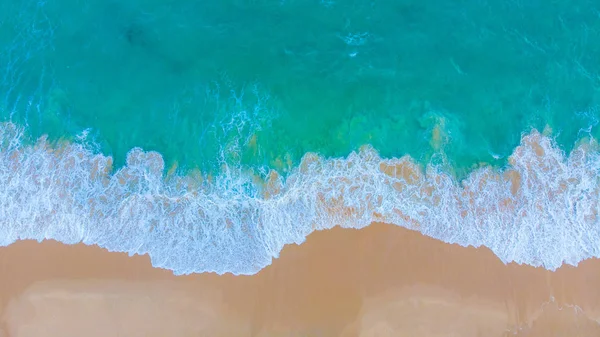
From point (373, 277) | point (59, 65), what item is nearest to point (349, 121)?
point (373, 277)

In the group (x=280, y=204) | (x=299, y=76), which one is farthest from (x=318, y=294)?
(x=299, y=76)

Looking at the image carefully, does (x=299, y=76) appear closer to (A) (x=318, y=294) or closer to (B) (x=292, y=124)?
(B) (x=292, y=124)

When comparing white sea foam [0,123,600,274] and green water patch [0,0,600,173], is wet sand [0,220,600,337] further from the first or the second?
green water patch [0,0,600,173]

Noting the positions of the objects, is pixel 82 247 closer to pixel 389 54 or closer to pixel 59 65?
pixel 59 65

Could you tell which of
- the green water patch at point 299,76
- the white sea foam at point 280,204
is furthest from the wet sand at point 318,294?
the green water patch at point 299,76

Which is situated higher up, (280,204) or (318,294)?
(280,204)

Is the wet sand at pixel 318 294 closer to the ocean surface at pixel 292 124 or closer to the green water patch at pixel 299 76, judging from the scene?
the ocean surface at pixel 292 124

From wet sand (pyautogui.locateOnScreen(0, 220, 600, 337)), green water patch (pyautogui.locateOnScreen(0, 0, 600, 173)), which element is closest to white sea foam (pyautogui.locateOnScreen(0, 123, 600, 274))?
wet sand (pyautogui.locateOnScreen(0, 220, 600, 337))
